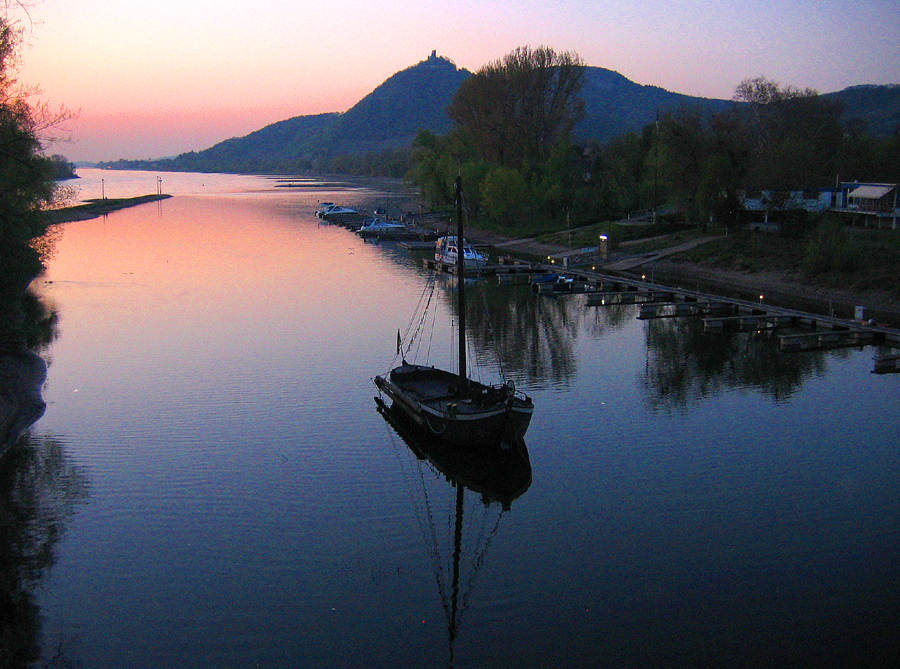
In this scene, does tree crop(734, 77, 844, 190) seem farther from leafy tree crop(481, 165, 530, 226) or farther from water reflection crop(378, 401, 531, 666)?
water reflection crop(378, 401, 531, 666)

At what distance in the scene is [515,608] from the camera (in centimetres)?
1427

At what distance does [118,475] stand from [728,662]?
14334mm

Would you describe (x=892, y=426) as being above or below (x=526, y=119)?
below

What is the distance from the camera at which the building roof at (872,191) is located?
5691 cm

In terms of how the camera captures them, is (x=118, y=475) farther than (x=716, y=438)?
No

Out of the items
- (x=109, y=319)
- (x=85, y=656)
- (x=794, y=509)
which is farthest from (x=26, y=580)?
(x=109, y=319)

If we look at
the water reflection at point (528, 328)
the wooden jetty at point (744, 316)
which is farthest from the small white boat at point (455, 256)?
the wooden jetty at point (744, 316)

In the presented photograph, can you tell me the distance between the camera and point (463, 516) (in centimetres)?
1831

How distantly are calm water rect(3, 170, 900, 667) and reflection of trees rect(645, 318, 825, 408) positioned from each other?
18cm

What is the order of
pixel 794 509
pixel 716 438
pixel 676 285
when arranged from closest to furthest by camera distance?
pixel 794 509, pixel 716 438, pixel 676 285

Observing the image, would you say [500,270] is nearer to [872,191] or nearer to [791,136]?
[872,191]

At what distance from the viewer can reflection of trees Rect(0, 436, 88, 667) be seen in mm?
13641

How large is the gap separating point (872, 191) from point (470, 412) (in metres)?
A: 49.2

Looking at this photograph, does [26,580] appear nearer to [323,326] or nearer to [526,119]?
[323,326]
